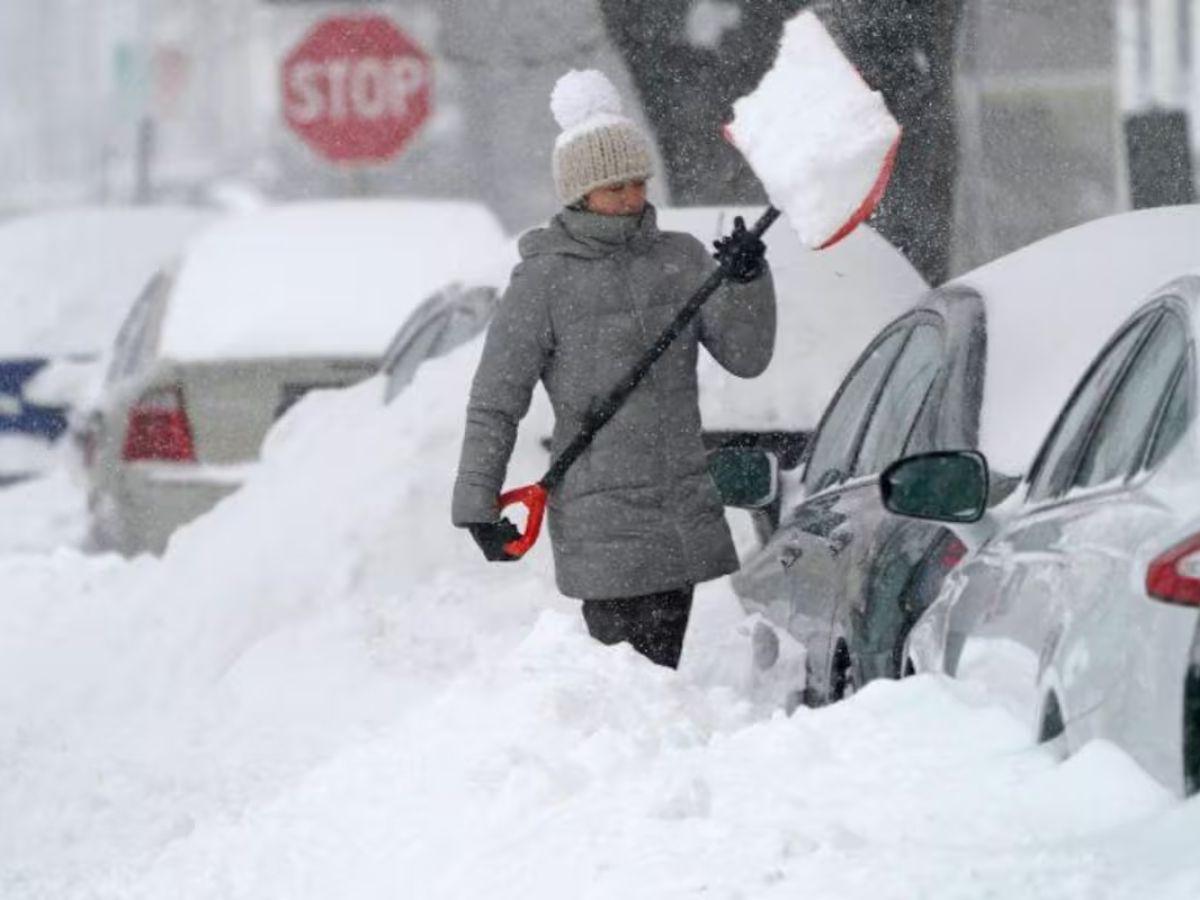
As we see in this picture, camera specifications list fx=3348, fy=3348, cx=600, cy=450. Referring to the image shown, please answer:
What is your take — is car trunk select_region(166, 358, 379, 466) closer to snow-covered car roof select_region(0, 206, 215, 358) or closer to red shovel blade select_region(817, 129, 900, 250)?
snow-covered car roof select_region(0, 206, 215, 358)

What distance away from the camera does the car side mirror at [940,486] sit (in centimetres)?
506

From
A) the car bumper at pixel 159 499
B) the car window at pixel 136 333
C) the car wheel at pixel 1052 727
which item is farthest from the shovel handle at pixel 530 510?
the car window at pixel 136 333

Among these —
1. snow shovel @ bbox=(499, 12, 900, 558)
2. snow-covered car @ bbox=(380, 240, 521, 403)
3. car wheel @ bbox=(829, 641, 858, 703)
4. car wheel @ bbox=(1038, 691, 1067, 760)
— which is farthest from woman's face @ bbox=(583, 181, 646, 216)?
snow-covered car @ bbox=(380, 240, 521, 403)

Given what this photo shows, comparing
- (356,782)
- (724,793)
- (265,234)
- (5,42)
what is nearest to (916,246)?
(265,234)

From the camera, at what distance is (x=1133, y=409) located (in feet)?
15.8

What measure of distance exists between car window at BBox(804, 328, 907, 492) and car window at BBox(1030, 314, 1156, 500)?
130 cm

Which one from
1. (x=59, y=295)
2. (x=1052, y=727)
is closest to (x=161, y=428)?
(x=59, y=295)

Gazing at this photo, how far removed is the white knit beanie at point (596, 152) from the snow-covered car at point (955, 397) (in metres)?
0.65

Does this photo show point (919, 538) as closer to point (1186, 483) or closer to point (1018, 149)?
point (1186, 483)

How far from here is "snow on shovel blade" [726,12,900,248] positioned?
6.60 m

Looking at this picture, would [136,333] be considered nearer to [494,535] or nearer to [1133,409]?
[494,535]

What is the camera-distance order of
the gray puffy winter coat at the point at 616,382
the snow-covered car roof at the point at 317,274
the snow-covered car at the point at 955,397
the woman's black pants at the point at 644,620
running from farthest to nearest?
the snow-covered car roof at the point at 317,274, the woman's black pants at the point at 644,620, the gray puffy winter coat at the point at 616,382, the snow-covered car at the point at 955,397

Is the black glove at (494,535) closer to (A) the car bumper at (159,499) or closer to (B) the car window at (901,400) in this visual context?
(B) the car window at (901,400)

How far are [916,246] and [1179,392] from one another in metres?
8.10
